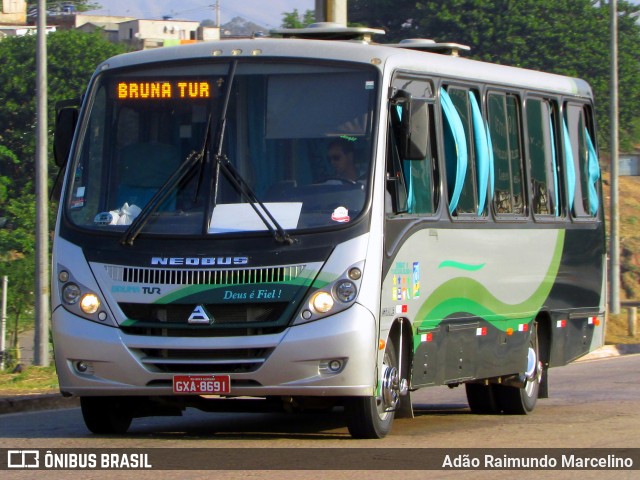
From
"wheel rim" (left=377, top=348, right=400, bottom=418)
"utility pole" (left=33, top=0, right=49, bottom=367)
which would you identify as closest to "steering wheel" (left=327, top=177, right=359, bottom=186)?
"wheel rim" (left=377, top=348, right=400, bottom=418)

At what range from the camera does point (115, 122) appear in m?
10.3

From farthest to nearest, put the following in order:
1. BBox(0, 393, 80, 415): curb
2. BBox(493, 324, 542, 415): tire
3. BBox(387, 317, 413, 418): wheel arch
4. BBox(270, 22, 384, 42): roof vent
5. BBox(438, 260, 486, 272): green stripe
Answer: BBox(493, 324, 542, 415): tire
BBox(0, 393, 80, 415): curb
BBox(270, 22, 384, 42): roof vent
BBox(438, 260, 486, 272): green stripe
BBox(387, 317, 413, 418): wheel arch

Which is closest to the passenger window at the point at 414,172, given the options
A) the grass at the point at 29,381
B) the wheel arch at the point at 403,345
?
the wheel arch at the point at 403,345

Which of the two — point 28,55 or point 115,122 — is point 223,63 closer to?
point 115,122

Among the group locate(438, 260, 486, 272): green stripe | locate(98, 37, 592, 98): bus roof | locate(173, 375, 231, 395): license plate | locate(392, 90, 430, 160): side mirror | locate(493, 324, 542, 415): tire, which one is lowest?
locate(493, 324, 542, 415): tire

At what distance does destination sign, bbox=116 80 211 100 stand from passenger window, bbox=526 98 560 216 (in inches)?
162

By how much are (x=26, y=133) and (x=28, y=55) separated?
4964 millimetres

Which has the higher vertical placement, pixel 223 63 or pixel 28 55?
pixel 28 55

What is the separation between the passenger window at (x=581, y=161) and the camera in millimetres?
14258

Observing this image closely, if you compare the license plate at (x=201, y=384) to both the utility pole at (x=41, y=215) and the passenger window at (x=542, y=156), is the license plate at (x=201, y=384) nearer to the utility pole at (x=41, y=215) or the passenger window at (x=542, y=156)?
the passenger window at (x=542, y=156)

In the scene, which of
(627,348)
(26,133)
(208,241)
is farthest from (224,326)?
(26,133)

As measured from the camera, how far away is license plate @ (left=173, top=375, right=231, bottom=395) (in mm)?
9422

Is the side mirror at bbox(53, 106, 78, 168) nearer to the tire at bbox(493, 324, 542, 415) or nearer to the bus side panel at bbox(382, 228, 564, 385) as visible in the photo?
the bus side panel at bbox(382, 228, 564, 385)

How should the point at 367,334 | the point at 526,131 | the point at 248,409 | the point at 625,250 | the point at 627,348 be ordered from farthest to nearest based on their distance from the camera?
1. the point at 625,250
2. the point at 627,348
3. the point at 526,131
4. the point at 248,409
5. the point at 367,334
